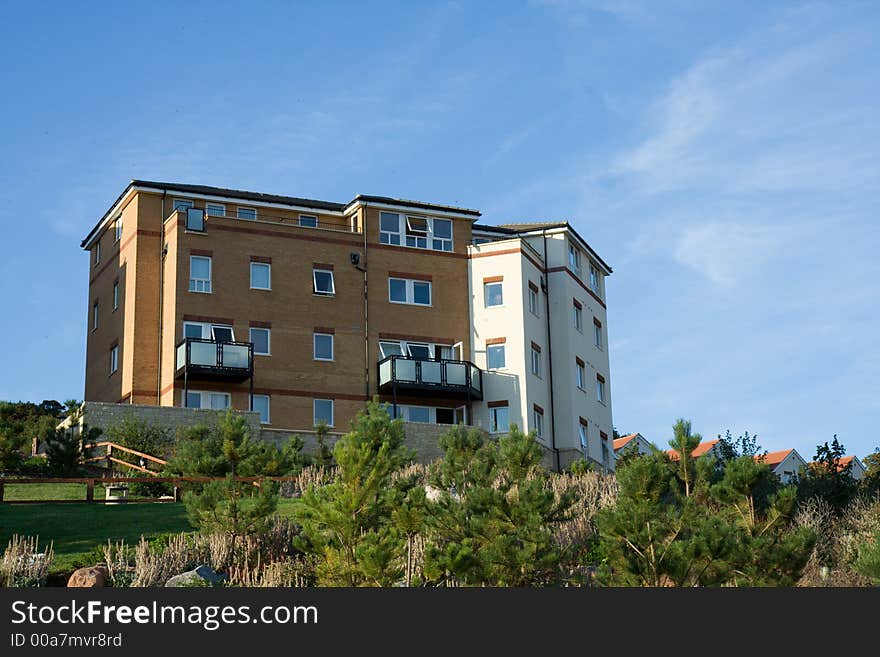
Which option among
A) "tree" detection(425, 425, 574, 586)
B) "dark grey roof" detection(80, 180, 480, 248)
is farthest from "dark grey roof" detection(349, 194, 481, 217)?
"tree" detection(425, 425, 574, 586)

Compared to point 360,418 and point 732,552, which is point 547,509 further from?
point 360,418

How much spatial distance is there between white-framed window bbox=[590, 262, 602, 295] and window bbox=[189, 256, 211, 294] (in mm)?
18677

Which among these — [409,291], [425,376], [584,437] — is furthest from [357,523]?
[584,437]

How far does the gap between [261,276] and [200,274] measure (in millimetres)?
2375

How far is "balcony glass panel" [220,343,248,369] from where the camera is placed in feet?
152

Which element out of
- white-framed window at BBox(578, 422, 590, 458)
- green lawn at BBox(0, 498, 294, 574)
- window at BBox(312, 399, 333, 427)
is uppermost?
window at BBox(312, 399, 333, 427)

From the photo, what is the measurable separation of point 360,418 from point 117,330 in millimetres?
29139

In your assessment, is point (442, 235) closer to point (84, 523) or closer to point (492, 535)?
point (84, 523)

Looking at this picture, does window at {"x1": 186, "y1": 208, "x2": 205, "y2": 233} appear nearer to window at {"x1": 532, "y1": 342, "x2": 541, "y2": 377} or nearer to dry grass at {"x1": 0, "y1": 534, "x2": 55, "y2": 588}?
window at {"x1": 532, "y1": 342, "x2": 541, "y2": 377}

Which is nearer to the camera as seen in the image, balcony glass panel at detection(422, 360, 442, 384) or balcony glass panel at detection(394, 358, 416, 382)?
balcony glass panel at detection(394, 358, 416, 382)

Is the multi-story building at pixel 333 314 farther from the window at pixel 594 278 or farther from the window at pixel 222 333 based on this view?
the window at pixel 594 278

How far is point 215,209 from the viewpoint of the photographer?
51875 mm

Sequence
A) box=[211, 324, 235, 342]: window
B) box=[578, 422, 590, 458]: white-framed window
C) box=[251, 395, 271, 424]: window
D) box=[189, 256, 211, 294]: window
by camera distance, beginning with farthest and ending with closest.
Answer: box=[578, 422, 590, 458]: white-framed window → box=[189, 256, 211, 294]: window → box=[211, 324, 235, 342]: window → box=[251, 395, 271, 424]: window

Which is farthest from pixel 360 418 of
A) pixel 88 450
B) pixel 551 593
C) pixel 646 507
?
pixel 88 450
